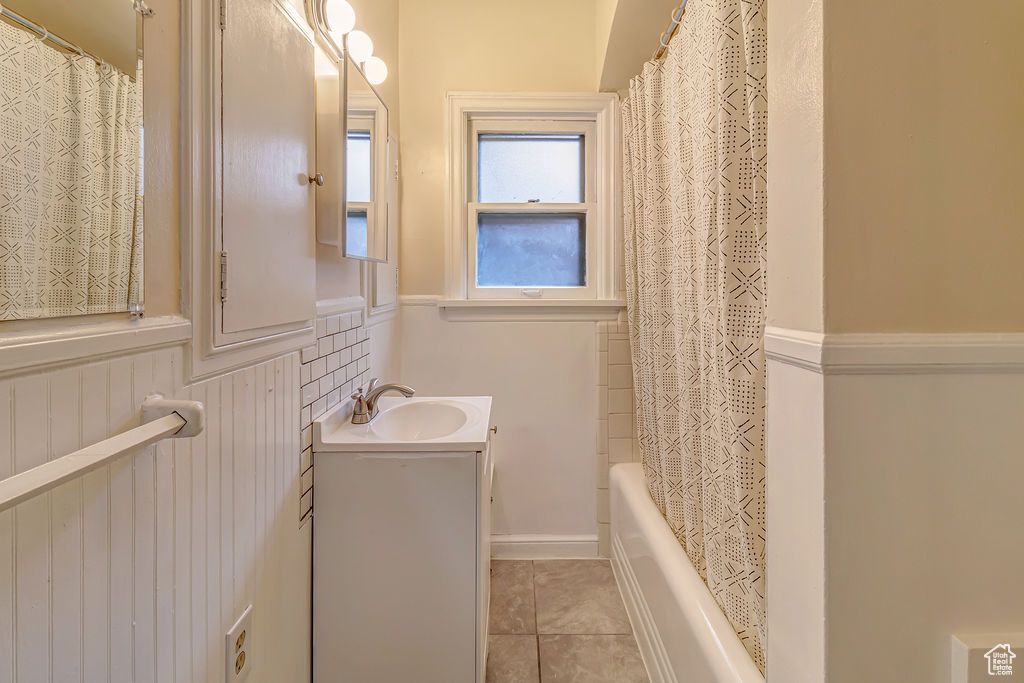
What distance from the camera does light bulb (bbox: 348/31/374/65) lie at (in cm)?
145

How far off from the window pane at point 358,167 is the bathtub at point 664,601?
141cm

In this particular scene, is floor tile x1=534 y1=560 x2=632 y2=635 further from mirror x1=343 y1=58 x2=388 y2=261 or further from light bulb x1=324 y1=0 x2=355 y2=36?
light bulb x1=324 y1=0 x2=355 y2=36

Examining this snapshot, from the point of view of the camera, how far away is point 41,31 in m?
0.50

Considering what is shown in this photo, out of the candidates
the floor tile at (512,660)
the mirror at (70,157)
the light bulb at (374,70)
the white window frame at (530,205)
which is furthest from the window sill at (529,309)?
the mirror at (70,157)

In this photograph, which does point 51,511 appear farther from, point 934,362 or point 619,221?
point 619,221

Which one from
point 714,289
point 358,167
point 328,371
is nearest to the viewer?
point 714,289

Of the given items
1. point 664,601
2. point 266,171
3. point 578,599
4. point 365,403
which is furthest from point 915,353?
point 578,599

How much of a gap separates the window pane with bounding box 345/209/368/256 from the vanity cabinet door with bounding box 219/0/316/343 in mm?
172

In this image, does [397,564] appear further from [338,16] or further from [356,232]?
[338,16]

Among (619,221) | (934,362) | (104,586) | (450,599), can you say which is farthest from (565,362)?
(104,586)

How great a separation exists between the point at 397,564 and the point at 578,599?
38.8 inches

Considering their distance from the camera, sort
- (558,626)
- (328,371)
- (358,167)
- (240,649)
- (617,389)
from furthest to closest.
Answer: (617,389)
(558,626)
(358,167)
(328,371)
(240,649)

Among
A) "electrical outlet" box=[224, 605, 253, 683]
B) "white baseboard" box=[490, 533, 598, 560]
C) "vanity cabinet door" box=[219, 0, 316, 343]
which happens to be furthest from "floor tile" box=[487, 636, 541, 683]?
"vanity cabinet door" box=[219, 0, 316, 343]

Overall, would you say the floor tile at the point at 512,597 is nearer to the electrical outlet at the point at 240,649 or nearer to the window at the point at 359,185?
the electrical outlet at the point at 240,649
